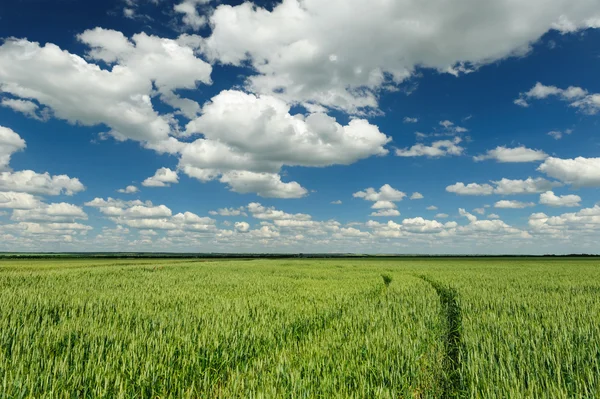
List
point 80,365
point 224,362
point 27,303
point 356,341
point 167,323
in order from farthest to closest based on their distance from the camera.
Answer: point 27,303 → point 167,323 → point 356,341 → point 224,362 → point 80,365

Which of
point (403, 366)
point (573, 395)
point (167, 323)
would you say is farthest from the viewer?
point (167, 323)

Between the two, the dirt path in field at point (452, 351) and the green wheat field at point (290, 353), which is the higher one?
the green wheat field at point (290, 353)

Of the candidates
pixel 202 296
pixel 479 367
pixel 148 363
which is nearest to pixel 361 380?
pixel 479 367

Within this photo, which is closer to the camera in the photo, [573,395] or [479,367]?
[573,395]

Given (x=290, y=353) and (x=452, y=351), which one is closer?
(x=290, y=353)

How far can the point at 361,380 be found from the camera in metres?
5.22

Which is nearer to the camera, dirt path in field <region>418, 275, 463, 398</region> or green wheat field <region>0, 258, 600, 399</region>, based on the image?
green wheat field <region>0, 258, 600, 399</region>

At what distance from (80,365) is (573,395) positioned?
7.84 meters

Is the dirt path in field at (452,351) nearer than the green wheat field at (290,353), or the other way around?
the green wheat field at (290,353)

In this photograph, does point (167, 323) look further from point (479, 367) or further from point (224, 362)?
point (479, 367)

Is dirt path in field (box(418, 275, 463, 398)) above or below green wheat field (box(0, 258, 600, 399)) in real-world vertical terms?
below

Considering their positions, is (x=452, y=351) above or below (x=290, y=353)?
below

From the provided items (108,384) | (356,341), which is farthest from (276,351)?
(108,384)

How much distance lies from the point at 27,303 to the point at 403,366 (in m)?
12.6
